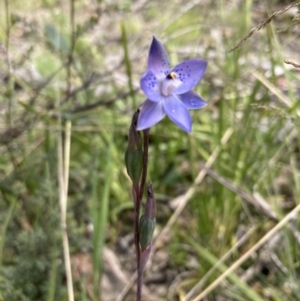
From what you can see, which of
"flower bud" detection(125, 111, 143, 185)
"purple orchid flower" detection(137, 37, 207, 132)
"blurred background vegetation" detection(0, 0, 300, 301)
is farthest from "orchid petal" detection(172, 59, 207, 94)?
"blurred background vegetation" detection(0, 0, 300, 301)

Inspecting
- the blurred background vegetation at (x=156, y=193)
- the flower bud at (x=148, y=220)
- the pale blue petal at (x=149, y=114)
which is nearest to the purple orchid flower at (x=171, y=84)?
the pale blue petal at (x=149, y=114)

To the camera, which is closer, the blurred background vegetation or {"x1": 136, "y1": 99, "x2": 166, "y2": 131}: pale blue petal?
{"x1": 136, "y1": 99, "x2": 166, "y2": 131}: pale blue petal

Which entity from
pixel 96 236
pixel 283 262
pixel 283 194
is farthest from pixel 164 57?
pixel 283 194

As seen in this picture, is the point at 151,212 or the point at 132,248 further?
the point at 132,248

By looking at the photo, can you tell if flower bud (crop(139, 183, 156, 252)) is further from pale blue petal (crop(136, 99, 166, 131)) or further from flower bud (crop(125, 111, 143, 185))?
pale blue petal (crop(136, 99, 166, 131))

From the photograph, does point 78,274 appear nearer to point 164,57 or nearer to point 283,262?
point 283,262

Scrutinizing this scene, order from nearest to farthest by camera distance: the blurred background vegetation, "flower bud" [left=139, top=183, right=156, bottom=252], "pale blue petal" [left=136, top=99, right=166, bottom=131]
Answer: "pale blue petal" [left=136, top=99, right=166, bottom=131], "flower bud" [left=139, top=183, right=156, bottom=252], the blurred background vegetation

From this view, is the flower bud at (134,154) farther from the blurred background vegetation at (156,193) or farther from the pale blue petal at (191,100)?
the blurred background vegetation at (156,193)
